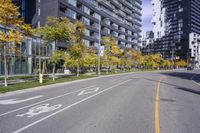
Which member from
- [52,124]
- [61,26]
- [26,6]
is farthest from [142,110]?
[26,6]

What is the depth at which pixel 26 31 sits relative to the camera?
869 inches

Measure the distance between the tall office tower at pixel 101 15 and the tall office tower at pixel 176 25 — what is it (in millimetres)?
42503

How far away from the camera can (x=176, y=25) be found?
168875mm

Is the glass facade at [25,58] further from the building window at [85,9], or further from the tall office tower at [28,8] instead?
the building window at [85,9]

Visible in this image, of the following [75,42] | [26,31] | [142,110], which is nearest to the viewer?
[142,110]

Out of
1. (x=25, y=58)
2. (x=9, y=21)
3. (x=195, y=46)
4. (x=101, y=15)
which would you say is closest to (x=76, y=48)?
(x=25, y=58)

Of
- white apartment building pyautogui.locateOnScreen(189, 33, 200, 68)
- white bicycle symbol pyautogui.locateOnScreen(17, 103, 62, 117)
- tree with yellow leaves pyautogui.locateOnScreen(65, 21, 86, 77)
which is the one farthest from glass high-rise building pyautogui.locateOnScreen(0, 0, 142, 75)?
white apartment building pyautogui.locateOnScreen(189, 33, 200, 68)

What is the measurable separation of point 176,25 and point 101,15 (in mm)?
101458

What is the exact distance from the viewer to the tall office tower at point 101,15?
59.1 m

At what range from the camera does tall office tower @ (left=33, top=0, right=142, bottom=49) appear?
5906 cm

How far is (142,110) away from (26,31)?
51.0 ft

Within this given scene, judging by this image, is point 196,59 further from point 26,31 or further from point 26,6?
point 26,31

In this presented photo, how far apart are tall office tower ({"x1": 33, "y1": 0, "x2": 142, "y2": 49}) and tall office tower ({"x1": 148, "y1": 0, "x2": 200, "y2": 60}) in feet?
139

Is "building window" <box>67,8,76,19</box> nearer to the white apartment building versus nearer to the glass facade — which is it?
the glass facade
